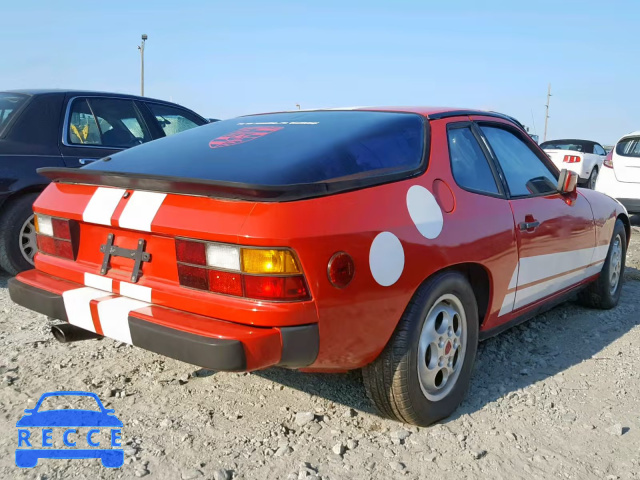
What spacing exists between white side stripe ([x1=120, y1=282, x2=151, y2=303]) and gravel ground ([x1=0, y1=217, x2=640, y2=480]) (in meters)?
0.60

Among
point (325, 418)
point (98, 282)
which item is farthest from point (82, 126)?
point (325, 418)

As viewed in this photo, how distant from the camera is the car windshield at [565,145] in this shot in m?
15.6

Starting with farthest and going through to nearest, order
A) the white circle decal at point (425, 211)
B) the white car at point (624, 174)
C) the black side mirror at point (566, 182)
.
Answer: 1. the white car at point (624, 174)
2. the black side mirror at point (566, 182)
3. the white circle decal at point (425, 211)

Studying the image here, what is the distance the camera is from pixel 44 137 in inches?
195

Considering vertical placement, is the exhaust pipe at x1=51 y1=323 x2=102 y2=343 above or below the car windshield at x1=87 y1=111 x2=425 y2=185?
below

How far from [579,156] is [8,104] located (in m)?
13.2

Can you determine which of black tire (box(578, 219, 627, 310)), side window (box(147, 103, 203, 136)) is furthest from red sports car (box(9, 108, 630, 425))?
side window (box(147, 103, 203, 136))

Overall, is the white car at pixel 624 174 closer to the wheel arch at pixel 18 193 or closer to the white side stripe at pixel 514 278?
the white side stripe at pixel 514 278

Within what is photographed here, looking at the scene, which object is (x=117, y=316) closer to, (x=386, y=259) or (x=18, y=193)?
(x=386, y=259)

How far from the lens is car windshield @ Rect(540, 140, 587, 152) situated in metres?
15.6

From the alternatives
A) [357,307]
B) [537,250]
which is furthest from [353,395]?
[537,250]

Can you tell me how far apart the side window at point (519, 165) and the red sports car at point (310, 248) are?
0.09 feet

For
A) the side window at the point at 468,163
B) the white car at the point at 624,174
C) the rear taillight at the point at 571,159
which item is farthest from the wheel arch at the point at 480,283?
the rear taillight at the point at 571,159

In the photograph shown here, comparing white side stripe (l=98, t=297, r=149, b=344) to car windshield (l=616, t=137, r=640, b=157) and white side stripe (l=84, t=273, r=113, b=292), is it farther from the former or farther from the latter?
car windshield (l=616, t=137, r=640, b=157)
